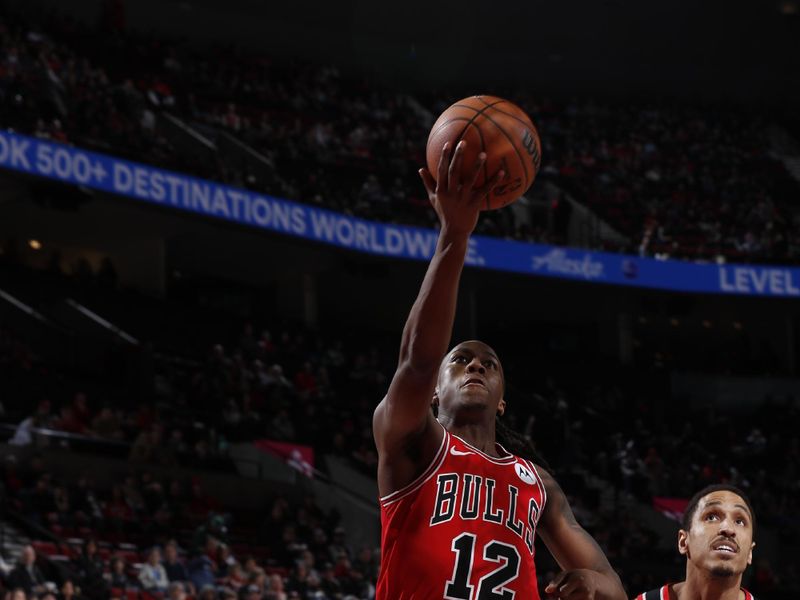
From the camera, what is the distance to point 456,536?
4637 millimetres

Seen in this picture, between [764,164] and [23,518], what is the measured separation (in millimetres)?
25685

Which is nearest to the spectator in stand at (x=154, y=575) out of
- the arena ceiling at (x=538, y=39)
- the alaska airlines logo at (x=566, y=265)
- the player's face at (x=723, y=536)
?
the player's face at (x=723, y=536)

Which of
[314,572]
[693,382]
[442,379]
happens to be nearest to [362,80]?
[693,382]

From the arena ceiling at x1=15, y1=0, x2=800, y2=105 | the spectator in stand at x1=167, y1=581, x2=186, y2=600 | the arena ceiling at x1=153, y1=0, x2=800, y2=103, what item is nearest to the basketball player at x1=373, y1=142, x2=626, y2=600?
the spectator in stand at x1=167, y1=581, x2=186, y2=600

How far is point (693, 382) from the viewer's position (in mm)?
Answer: 31516

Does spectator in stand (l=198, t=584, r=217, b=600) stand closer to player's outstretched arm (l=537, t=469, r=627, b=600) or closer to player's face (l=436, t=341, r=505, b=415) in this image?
player's outstretched arm (l=537, t=469, r=627, b=600)

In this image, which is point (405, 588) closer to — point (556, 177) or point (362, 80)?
point (556, 177)

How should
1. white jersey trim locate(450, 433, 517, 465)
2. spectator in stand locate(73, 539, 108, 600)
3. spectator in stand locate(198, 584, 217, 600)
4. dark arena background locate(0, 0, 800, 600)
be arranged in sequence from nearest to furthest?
white jersey trim locate(450, 433, 517, 465) → spectator in stand locate(198, 584, 217, 600) → spectator in stand locate(73, 539, 108, 600) → dark arena background locate(0, 0, 800, 600)

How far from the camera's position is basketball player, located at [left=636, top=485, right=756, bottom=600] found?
5.69m

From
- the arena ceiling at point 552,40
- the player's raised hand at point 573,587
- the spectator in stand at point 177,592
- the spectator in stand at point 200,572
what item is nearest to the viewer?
the player's raised hand at point 573,587

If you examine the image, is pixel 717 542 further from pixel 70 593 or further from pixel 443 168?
pixel 70 593

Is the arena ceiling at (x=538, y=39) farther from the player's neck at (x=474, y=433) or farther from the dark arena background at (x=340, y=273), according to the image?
the player's neck at (x=474, y=433)

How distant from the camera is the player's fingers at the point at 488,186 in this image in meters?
4.17

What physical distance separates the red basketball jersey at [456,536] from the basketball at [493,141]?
927 millimetres
